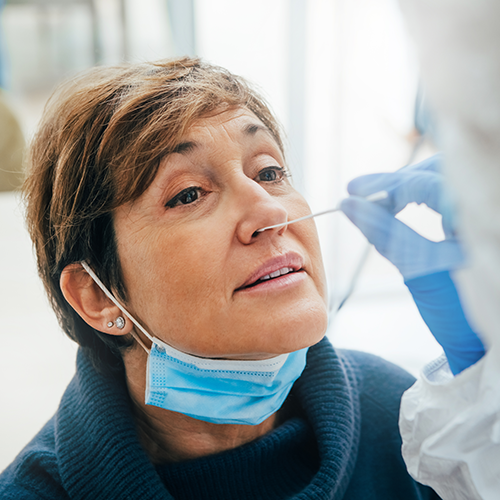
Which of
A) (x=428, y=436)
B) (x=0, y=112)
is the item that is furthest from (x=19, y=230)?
(x=428, y=436)

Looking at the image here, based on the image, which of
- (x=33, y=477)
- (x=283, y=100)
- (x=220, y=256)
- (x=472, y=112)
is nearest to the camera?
(x=472, y=112)

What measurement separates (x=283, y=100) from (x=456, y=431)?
177 centimetres

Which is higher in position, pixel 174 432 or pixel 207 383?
pixel 207 383

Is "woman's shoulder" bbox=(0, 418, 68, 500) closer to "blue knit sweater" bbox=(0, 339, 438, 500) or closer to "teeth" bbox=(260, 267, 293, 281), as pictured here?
"blue knit sweater" bbox=(0, 339, 438, 500)

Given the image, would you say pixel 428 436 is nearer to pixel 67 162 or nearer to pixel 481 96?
pixel 481 96

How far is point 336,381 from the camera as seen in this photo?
1073 mm

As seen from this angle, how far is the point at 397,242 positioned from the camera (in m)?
0.67

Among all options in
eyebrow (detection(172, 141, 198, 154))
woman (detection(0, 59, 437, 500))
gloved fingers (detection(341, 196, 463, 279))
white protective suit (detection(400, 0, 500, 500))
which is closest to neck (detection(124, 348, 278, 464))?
woman (detection(0, 59, 437, 500))

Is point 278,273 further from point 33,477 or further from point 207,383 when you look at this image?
point 33,477

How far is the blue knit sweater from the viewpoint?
883 millimetres

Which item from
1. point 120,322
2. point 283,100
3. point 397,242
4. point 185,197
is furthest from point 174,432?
point 283,100

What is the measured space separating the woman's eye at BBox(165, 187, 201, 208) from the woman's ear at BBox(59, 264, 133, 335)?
0.25 metres

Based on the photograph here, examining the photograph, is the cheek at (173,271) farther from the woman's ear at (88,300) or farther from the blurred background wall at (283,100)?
the blurred background wall at (283,100)

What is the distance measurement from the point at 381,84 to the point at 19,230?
133 cm
